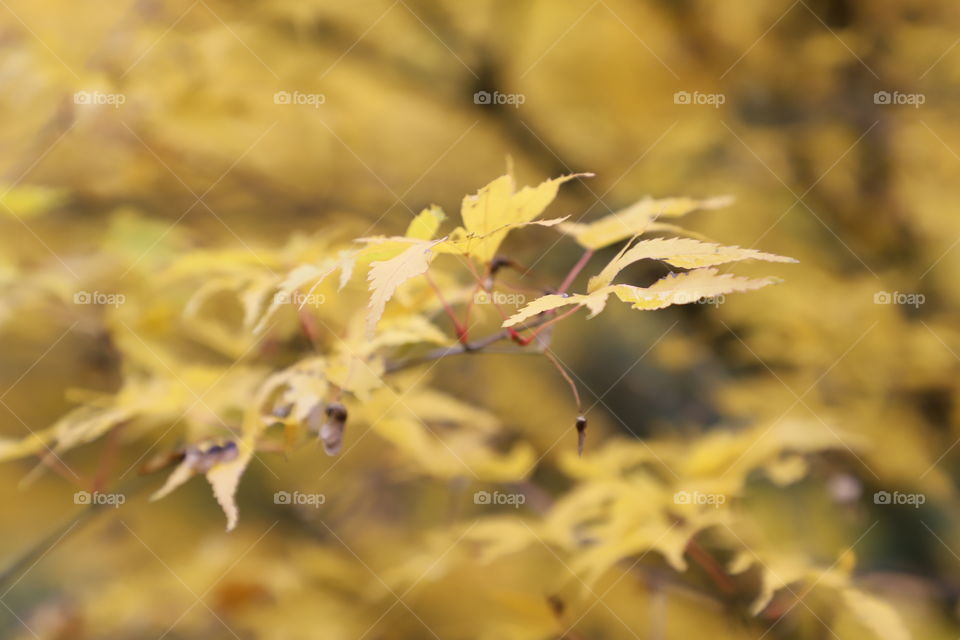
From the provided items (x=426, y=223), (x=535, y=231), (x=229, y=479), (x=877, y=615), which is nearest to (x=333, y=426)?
(x=229, y=479)

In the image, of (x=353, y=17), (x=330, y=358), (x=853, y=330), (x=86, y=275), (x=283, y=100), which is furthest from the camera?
(x=353, y=17)

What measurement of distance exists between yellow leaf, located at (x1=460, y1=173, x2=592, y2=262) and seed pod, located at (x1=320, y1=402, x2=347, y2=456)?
0.21 m

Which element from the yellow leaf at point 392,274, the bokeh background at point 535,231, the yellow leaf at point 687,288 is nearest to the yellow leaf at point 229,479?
the yellow leaf at point 392,274

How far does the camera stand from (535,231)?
1.59m

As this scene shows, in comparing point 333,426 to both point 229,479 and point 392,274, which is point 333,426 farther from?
point 392,274

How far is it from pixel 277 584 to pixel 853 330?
55.3 inches

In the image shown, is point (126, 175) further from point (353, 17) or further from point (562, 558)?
point (562, 558)

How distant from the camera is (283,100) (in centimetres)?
167

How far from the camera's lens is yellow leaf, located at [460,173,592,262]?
61 cm

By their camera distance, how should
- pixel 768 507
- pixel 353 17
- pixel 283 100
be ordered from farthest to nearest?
pixel 768 507
pixel 353 17
pixel 283 100

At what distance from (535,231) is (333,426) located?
980 mm

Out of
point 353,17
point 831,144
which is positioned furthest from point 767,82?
point 353,17

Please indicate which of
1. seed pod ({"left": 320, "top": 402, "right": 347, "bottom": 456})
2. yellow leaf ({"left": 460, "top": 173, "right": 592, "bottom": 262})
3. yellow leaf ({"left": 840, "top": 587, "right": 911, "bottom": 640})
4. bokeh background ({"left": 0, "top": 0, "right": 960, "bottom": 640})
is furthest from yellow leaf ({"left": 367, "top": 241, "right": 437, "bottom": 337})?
bokeh background ({"left": 0, "top": 0, "right": 960, "bottom": 640})

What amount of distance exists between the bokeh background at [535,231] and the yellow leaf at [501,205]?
2.58ft
